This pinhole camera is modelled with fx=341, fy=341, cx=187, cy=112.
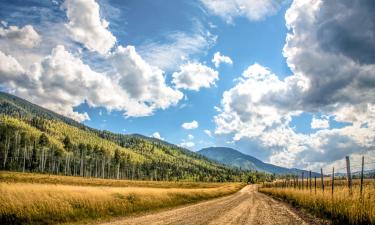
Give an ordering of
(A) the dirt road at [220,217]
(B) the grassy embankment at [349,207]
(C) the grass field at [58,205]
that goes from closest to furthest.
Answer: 1. (B) the grassy embankment at [349,207]
2. (C) the grass field at [58,205]
3. (A) the dirt road at [220,217]

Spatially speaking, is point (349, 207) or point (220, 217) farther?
point (220, 217)

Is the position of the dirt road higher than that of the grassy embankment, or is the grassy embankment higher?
the grassy embankment

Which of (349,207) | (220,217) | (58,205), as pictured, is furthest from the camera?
(220,217)

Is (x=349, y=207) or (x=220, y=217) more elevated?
(x=349, y=207)

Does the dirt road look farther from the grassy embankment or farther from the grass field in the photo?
the grass field

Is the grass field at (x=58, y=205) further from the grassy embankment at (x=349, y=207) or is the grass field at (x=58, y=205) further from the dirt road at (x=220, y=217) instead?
the grassy embankment at (x=349, y=207)

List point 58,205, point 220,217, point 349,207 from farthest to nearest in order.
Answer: point 220,217, point 58,205, point 349,207

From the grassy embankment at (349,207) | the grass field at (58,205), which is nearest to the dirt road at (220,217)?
the grassy embankment at (349,207)

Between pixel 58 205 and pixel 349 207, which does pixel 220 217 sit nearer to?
pixel 349 207

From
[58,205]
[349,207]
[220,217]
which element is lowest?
[220,217]

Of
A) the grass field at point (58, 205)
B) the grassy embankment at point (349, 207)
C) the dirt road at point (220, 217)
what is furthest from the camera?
the dirt road at point (220, 217)

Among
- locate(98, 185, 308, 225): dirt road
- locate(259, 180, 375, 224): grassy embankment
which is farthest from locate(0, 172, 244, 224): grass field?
locate(259, 180, 375, 224): grassy embankment

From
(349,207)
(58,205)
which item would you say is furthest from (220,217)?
(58,205)

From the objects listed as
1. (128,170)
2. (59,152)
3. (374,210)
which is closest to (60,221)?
(374,210)
